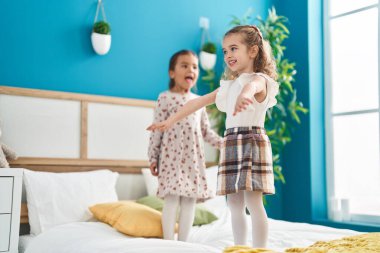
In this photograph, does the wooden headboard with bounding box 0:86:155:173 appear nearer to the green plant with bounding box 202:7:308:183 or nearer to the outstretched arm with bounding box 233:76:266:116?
the green plant with bounding box 202:7:308:183

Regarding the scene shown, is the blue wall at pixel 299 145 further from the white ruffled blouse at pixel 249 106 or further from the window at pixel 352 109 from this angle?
the white ruffled blouse at pixel 249 106

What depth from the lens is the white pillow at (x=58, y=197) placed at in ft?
8.69

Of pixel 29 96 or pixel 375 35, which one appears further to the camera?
pixel 375 35

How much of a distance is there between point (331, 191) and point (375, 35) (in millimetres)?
1362

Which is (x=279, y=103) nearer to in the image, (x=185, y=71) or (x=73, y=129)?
(x=185, y=71)

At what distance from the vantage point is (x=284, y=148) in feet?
14.2

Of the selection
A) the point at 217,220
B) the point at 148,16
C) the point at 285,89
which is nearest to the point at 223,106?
the point at 217,220

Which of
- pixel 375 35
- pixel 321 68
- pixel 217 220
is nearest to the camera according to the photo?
pixel 217 220

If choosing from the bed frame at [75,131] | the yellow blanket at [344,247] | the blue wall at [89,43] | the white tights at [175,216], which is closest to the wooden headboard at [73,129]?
the bed frame at [75,131]

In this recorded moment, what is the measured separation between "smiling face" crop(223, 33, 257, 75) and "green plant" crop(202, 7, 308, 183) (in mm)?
1833

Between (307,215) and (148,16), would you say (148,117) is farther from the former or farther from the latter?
(307,215)

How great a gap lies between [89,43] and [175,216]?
1.53 m

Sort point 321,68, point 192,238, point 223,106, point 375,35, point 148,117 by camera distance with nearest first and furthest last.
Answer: point 223,106 < point 192,238 < point 148,117 < point 375,35 < point 321,68

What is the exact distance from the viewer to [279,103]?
4027 millimetres
